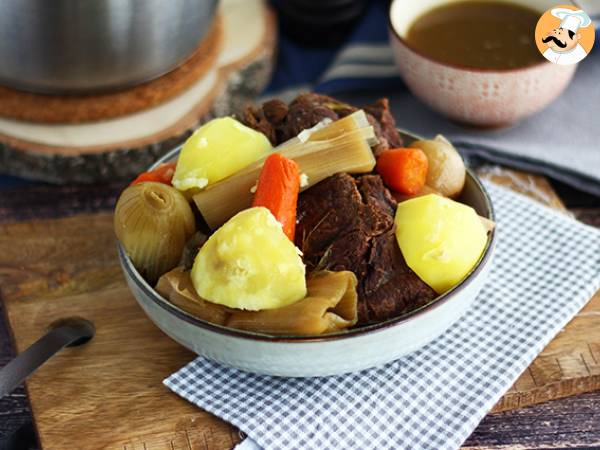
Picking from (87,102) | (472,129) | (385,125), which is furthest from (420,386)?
(87,102)

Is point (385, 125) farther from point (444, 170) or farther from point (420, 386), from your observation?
point (420, 386)

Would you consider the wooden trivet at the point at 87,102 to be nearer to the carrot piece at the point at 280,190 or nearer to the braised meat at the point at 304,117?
the braised meat at the point at 304,117

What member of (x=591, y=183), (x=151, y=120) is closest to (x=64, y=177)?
(x=151, y=120)

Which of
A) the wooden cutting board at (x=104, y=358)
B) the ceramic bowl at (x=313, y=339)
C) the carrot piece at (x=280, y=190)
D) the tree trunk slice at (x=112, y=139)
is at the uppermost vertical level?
the carrot piece at (x=280, y=190)

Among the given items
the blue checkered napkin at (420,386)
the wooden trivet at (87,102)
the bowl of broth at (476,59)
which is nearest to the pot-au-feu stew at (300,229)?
the blue checkered napkin at (420,386)

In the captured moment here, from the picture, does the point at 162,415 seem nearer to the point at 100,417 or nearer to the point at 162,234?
the point at 100,417

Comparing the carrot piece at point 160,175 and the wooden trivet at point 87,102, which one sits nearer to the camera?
the carrot piece at point 160,175
